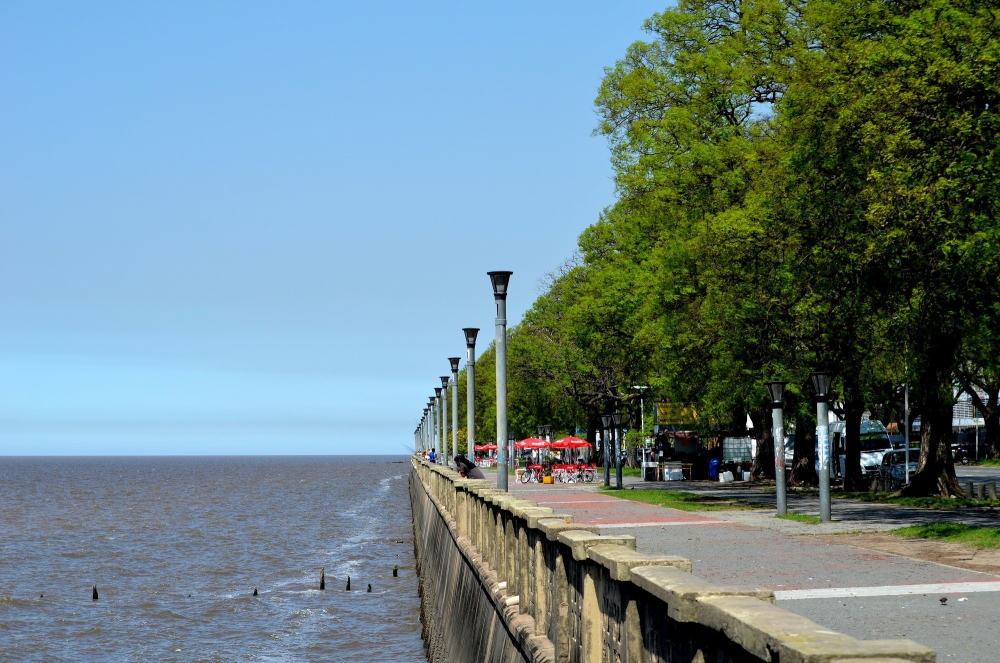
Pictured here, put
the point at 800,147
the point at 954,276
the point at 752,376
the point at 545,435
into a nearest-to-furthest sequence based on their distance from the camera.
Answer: the point at 954,276
the point at 800,147
the point at 752,376
the point at 545,435

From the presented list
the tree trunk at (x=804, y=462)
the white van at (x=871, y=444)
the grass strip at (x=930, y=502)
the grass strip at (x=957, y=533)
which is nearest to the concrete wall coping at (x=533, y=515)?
the grass strip at (x=957, y=533)

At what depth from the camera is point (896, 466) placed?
156ft

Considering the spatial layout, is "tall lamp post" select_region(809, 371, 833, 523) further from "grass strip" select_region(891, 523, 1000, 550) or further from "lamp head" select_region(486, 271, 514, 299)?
"lamp head" select_region(486, 271, 514, 299)

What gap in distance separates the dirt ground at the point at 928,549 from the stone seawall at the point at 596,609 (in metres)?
6.51

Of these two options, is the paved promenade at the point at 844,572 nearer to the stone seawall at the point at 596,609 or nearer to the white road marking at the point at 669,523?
the white road marking at the point at 669,523

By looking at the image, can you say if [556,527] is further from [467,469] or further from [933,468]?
[933,468]

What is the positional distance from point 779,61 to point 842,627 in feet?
82.2

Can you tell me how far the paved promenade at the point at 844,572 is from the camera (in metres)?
11.3

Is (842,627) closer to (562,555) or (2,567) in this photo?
(562,555)

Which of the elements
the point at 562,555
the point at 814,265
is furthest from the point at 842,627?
the point at 814,265

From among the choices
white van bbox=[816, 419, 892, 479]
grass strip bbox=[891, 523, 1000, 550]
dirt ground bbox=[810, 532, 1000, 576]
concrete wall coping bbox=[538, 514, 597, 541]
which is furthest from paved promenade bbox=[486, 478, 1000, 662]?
white van bbox=[816, 419, 892, 479]

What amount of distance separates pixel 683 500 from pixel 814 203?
46.3ft

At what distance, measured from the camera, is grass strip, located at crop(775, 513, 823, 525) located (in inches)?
1025

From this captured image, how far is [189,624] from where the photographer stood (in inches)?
1076
